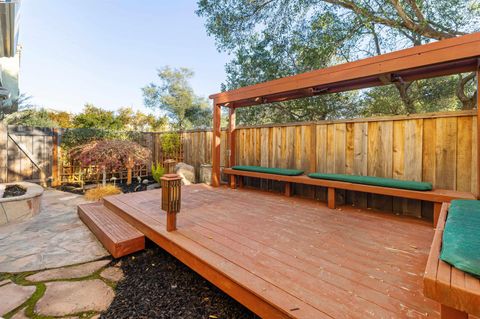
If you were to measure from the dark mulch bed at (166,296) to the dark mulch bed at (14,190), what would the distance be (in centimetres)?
303

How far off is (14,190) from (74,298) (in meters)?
3.66

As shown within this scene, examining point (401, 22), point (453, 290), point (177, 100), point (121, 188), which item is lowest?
point (121, 188)

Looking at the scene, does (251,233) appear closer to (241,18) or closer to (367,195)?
(367,195)

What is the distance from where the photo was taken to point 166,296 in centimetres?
172

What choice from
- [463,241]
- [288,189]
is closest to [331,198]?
[288,189]

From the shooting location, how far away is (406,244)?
193cm

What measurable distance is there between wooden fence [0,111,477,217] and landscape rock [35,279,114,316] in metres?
3.10

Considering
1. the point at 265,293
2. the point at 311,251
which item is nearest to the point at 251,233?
the point at 311,251

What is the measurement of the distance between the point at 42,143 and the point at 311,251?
7.09m

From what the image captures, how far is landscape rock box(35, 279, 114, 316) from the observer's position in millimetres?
1513

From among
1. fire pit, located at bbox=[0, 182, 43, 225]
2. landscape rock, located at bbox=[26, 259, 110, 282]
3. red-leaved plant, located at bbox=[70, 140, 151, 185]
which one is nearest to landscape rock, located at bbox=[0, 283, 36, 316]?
landscape rock, located at bbox=[26, 259, 110, 282]

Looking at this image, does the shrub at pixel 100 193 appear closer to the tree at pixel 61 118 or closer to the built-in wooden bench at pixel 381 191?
the built-in wooden bench at pixel 381 191

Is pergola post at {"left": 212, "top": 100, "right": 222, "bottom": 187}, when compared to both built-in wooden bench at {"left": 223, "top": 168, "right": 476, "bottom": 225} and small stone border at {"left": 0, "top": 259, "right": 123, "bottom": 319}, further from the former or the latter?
small stone border at {"left": 0, "top": 259, "right": 123, "bottom": 319}

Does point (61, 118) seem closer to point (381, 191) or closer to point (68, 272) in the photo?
point (68, 272)
